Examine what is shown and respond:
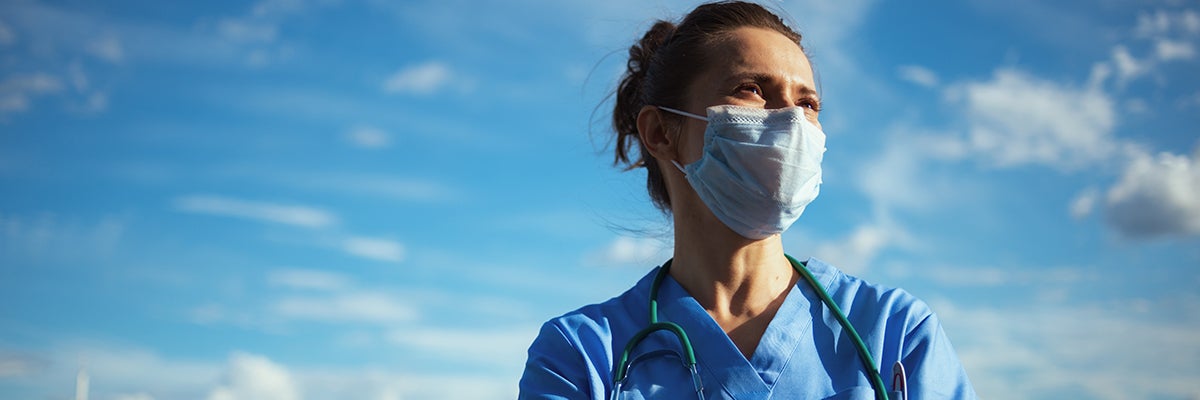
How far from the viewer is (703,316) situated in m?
2.78

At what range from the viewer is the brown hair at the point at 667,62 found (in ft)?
9.93

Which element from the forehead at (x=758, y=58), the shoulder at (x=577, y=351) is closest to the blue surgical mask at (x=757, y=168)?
the forehead at (x=758, y=58)

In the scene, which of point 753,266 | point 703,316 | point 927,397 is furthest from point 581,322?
point 927,397

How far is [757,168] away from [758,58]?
1.05ft

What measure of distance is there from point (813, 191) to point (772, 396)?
0.66 metres

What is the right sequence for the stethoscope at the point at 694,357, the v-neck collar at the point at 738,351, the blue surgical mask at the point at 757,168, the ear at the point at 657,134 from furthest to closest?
the ear at the point at 657,134 < the blue surgical mask at the point at 757,168 < the v-neck collar at the point at 738,351 < the stethoscope at the point at 694,357

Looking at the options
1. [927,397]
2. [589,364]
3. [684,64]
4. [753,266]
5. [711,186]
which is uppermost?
[684,64]

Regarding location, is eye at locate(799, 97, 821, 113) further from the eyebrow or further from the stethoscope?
the stethoscope

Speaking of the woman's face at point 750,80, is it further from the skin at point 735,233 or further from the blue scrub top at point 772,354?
the blue scrub top at point 772,354

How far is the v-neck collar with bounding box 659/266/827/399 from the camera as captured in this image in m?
2.64

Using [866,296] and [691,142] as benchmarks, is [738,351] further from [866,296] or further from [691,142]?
[691,142]

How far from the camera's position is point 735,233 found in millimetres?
2877

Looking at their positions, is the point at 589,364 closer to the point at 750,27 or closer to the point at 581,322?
the point at 581,322

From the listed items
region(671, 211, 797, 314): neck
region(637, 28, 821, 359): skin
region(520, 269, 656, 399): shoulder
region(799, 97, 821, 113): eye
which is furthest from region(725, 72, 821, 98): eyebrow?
region(520, 269, 656, 399): shoulder
